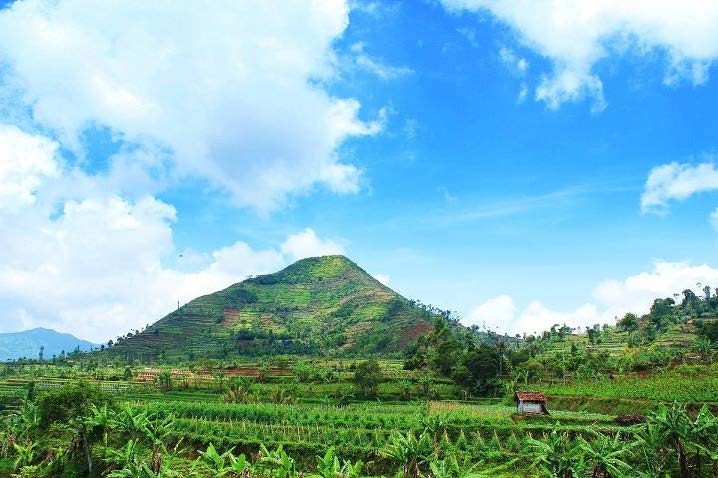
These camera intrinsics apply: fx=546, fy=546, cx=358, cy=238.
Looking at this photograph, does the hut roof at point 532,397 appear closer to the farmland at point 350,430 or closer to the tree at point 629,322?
the farmland at point 350,430

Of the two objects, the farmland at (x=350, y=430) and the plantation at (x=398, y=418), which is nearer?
the plantation at (x=398, y=418)

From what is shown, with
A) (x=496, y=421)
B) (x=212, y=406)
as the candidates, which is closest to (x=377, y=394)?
(x=212, y=406)

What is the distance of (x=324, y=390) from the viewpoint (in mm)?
85688

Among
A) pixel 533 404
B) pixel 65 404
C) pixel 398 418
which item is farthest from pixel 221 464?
pixel 533 404

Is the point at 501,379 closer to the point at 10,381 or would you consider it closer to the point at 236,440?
the point at 236,440

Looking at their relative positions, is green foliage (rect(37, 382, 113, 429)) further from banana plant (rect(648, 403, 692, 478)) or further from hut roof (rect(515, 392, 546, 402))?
banana plant (rect(648, 403, 692, 478))

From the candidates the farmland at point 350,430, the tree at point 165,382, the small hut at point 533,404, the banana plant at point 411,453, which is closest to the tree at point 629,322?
the farmland at point 350,430

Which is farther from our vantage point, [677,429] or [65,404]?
[65,404]

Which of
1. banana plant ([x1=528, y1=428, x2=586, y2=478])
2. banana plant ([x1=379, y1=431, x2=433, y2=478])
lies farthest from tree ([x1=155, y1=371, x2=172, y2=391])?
banana plant ([x1=528, y1=428, x2=586, y2=478])

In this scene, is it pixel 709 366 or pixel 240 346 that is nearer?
pixel 709 366

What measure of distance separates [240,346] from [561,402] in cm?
12166

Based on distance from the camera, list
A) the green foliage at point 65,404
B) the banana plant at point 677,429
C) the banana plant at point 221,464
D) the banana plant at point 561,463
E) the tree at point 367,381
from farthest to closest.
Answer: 1. the tree at point 367,381
2. the green foliage at point 65,404
3. the banana plant at point 677,429
4. the banana plant at point 561,463
5. the banana plant at point 221,464

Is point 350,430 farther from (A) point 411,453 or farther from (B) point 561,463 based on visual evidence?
(B) point 561,463

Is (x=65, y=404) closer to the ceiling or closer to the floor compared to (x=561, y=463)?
closer to the ceiling
